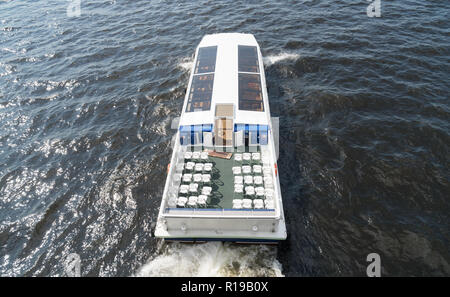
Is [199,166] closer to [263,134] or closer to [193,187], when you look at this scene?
[193,187]

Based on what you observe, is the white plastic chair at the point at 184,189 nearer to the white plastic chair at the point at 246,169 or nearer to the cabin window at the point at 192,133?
the white plastic chair at the point at 246,169

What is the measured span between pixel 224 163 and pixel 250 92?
26.3ft

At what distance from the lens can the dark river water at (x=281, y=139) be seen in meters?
18.5

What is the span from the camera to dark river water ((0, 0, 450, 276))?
18484mm

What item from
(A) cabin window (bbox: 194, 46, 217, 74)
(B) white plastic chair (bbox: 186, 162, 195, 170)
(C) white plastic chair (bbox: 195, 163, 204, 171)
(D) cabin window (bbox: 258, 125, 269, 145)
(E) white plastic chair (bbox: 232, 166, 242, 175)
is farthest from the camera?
(A) cabin window (bbox: 194, 46, 217, 74)

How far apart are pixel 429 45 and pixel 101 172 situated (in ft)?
135

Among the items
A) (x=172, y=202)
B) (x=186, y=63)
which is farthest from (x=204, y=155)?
(x=186, y=63)

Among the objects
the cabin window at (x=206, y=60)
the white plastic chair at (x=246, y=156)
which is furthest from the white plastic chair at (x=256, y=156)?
the cabin window at (x=206, y=60)

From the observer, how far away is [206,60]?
102 feet

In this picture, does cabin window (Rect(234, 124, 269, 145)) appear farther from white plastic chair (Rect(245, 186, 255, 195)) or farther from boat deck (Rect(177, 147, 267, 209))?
white plastic chair (Rect(245, 186, 255, 195))

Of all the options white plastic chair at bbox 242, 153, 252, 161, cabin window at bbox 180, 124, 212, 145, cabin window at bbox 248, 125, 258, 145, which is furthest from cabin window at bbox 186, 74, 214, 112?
white plastic chair at bbox 242, 153, 252, 161

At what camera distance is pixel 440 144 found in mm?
24109
